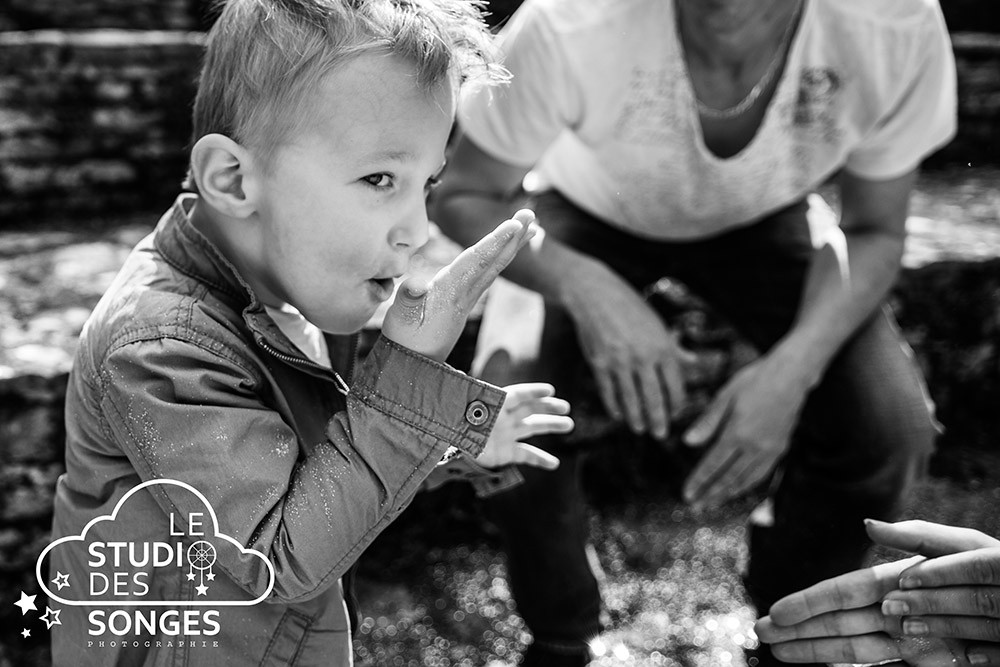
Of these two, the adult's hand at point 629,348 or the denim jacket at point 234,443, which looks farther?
the adult's hand at point 629,348

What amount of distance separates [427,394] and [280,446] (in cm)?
19

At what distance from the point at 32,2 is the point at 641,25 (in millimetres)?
2763

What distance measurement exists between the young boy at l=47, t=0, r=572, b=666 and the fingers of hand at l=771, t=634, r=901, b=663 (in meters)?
0.62

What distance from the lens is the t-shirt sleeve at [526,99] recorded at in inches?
71.7

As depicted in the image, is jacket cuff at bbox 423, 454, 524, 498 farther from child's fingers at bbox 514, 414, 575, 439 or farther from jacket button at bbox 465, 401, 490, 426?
jacket button at bbox 465, 401, 490, 426

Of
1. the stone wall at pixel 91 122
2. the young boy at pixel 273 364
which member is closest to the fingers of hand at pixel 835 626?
the young boy at pixel 273 364

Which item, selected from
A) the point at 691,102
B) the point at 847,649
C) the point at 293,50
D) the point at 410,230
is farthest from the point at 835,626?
the point at 293,50

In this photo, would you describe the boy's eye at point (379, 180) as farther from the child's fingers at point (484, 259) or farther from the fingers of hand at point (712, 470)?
the fingers of hand at point (712, 470)

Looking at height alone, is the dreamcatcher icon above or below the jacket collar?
below

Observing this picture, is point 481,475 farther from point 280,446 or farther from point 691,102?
point 691,102

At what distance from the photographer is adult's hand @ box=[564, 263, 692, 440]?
5.82 feet

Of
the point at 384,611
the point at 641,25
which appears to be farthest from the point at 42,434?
the point at 641,25

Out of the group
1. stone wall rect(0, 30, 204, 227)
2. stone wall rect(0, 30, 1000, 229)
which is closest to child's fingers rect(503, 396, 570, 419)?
stone wall rect(0, 30, 1000, 229)

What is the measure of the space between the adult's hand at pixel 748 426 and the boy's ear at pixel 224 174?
93 centimetres
